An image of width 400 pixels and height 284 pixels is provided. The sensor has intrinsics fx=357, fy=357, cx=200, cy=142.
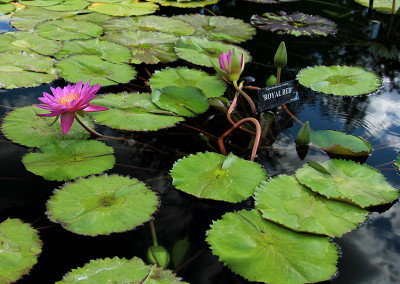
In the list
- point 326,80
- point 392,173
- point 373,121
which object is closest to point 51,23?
point 326,80

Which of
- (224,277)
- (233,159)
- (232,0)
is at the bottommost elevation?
(224,277)

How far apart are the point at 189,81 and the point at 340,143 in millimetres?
951

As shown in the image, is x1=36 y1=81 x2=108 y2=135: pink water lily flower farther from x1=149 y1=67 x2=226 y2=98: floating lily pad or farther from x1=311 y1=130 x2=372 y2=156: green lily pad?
x1=311 y1=130 x2=372 y2=156: green lily pad

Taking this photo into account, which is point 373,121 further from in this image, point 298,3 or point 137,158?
point 298,3

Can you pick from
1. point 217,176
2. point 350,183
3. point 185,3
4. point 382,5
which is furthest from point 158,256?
point 382,5

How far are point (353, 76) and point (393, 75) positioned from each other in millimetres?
481

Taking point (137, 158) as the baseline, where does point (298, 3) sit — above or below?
above

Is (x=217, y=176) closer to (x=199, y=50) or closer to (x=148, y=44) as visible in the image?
(x=199, y=50)

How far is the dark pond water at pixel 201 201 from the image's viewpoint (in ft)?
3.85

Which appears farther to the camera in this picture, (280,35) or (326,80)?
(280,35)

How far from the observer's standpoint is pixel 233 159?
1.56m

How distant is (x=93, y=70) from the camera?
2.30 metres

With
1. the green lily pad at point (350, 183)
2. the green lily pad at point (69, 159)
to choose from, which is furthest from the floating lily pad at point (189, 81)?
the green lily pad at point (350, 183)

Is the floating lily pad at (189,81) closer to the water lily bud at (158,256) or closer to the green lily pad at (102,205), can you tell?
the green lily pad at (102,205)
